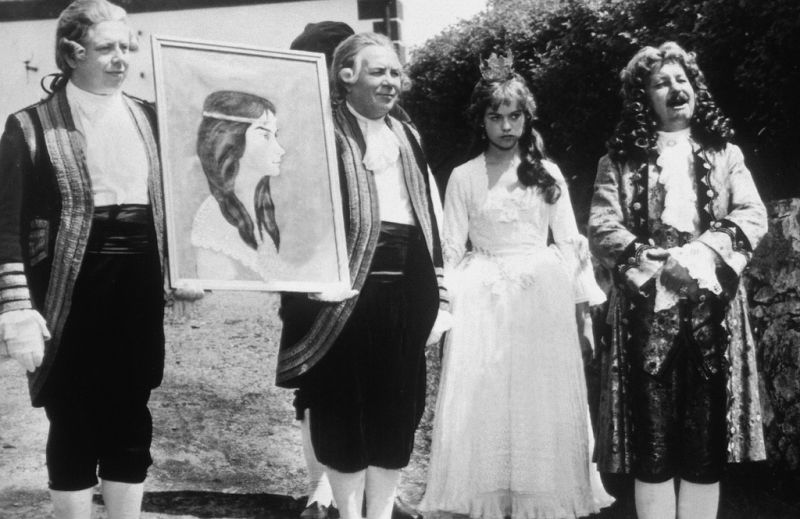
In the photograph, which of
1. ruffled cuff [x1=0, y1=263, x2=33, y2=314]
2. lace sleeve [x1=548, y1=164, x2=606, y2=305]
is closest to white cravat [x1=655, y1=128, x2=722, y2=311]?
lace sleeve [x1=548, y1=164, x2=606, y2=305]

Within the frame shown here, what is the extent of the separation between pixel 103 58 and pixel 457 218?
1.62 meters

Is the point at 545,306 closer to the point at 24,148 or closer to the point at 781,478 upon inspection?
the point at 781,478

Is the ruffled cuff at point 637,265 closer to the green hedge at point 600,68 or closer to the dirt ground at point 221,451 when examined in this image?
the dirt ground at point 221,451

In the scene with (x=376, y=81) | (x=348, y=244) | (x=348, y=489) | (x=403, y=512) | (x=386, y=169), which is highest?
(x=376, y=81)

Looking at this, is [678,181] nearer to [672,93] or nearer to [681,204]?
[681,204]

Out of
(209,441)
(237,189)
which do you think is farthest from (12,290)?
(209,441)

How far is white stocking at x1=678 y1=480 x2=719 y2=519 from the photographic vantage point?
351 cm

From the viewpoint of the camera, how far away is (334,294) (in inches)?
135

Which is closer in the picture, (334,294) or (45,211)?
(45,211)

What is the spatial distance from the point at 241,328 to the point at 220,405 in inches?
80.5

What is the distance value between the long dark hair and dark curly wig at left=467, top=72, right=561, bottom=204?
3.31 feet

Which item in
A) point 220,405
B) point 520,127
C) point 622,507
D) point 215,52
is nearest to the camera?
point 215,52

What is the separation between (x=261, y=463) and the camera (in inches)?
203

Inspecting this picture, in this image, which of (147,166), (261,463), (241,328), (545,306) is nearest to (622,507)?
(545,306)
